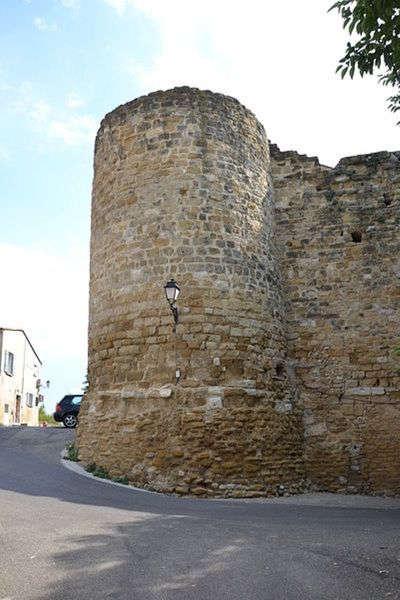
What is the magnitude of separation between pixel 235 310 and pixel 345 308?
9.20ft

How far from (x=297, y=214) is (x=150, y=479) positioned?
6610 mm

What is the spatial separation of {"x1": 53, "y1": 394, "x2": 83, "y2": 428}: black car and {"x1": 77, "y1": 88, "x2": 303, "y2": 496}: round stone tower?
885 cm

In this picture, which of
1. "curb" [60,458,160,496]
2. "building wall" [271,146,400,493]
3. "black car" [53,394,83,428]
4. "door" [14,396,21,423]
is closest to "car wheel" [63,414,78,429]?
"black car" [53,394,83,428]

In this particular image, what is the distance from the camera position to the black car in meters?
19.1

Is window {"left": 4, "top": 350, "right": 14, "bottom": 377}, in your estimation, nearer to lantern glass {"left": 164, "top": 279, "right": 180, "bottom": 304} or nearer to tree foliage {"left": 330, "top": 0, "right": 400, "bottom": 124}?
lantern glass {"left": 164, "top": 279, "right": 180, "bottom": 304}

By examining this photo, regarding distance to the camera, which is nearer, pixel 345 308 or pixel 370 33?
pixel 370 33

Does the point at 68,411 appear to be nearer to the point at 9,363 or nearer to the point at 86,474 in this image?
the point at 9,363

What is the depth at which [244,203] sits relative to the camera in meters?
10.9

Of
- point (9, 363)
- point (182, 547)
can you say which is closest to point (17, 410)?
point (9, 363)

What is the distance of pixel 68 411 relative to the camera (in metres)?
19.2

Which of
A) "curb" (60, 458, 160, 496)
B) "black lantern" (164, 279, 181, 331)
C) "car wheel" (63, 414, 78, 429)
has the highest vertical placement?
"black lantern" (164, 279, 181, 331)

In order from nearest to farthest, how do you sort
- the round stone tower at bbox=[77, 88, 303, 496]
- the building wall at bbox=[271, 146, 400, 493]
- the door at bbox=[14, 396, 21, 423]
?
the round stone tower at bbox=[77, 88, 303, 496] < the building wall at bbox=[271, 146, 400, 493] < the door at bbox=[14, 396, 21, 423]

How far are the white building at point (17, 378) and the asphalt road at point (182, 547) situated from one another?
760 inches

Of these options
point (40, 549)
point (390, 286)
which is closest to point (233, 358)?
point (390, 286)
